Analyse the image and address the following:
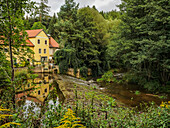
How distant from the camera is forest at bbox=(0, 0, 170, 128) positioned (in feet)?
6.40

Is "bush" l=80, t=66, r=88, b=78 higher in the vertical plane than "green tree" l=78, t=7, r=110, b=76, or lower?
lower

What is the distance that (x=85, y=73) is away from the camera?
57.7 feet

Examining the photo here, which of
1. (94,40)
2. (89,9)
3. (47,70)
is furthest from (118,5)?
(47,70)

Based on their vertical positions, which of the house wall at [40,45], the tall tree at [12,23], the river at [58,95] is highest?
the house wall at [40,45]

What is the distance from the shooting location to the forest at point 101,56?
1.95 metres

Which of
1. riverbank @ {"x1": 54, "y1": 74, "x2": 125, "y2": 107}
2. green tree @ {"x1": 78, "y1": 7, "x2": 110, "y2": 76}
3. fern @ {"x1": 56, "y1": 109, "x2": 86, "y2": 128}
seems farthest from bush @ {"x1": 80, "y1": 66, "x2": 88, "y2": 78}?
fern @ {"x1": 56, "y1": 109, "x2": 86, "y2": 128}

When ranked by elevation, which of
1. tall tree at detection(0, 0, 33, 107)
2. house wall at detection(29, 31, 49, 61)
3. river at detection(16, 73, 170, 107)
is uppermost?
house wall at detection(29, 31, 49, 61)

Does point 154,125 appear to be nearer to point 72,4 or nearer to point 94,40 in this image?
point 94,40

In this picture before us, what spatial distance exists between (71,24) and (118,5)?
24.4 ft

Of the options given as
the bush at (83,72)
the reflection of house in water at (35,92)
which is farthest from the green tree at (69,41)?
the reflection of house in water at (35,92)

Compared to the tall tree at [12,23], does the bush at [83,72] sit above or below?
below

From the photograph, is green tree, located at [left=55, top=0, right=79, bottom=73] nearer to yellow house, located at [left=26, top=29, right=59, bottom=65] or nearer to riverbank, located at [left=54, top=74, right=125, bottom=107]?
yellow house, located at [left=26, top=29, right=59, bottom=65]

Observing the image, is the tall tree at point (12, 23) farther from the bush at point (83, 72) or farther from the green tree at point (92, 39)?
the bush at point (83, 72)

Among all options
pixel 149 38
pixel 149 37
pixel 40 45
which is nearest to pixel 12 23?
pixel 149 38
